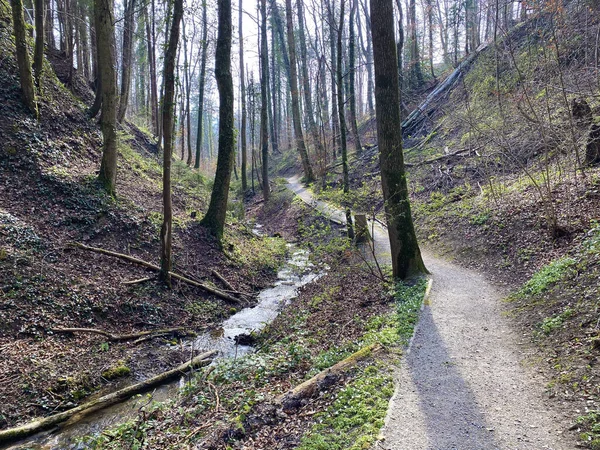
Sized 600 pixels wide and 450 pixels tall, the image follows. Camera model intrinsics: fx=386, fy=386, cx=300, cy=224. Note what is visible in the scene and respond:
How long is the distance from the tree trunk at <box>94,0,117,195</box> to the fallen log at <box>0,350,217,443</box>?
21.7 feet

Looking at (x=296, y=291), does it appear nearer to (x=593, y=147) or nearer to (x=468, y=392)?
(x=468, y=392)

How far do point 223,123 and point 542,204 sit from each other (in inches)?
384

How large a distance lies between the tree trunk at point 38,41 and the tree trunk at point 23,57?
2.21 ft

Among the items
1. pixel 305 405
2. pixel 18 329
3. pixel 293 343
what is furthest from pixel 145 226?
pixel 305 405

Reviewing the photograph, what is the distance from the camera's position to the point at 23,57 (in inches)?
437

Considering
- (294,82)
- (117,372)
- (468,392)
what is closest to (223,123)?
(117,372)

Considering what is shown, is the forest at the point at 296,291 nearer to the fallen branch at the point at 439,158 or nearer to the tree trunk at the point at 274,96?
the fallen branch at the point at 439,158

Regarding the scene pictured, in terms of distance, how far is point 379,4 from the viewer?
804 cm

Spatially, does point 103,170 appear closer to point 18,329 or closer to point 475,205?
point 18,329

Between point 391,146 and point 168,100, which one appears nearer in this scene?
point 391,146

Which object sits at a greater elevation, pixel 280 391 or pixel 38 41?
pixel 38 41

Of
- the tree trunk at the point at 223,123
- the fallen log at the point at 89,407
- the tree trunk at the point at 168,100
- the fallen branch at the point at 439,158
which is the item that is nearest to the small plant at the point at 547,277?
the fallen log at the point at 89,407

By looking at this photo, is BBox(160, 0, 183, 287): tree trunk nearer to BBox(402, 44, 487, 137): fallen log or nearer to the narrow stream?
the narrow stream

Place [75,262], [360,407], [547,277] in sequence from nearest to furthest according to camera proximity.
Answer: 1. [360,407]
2. [547,277]
3. [75,262]
